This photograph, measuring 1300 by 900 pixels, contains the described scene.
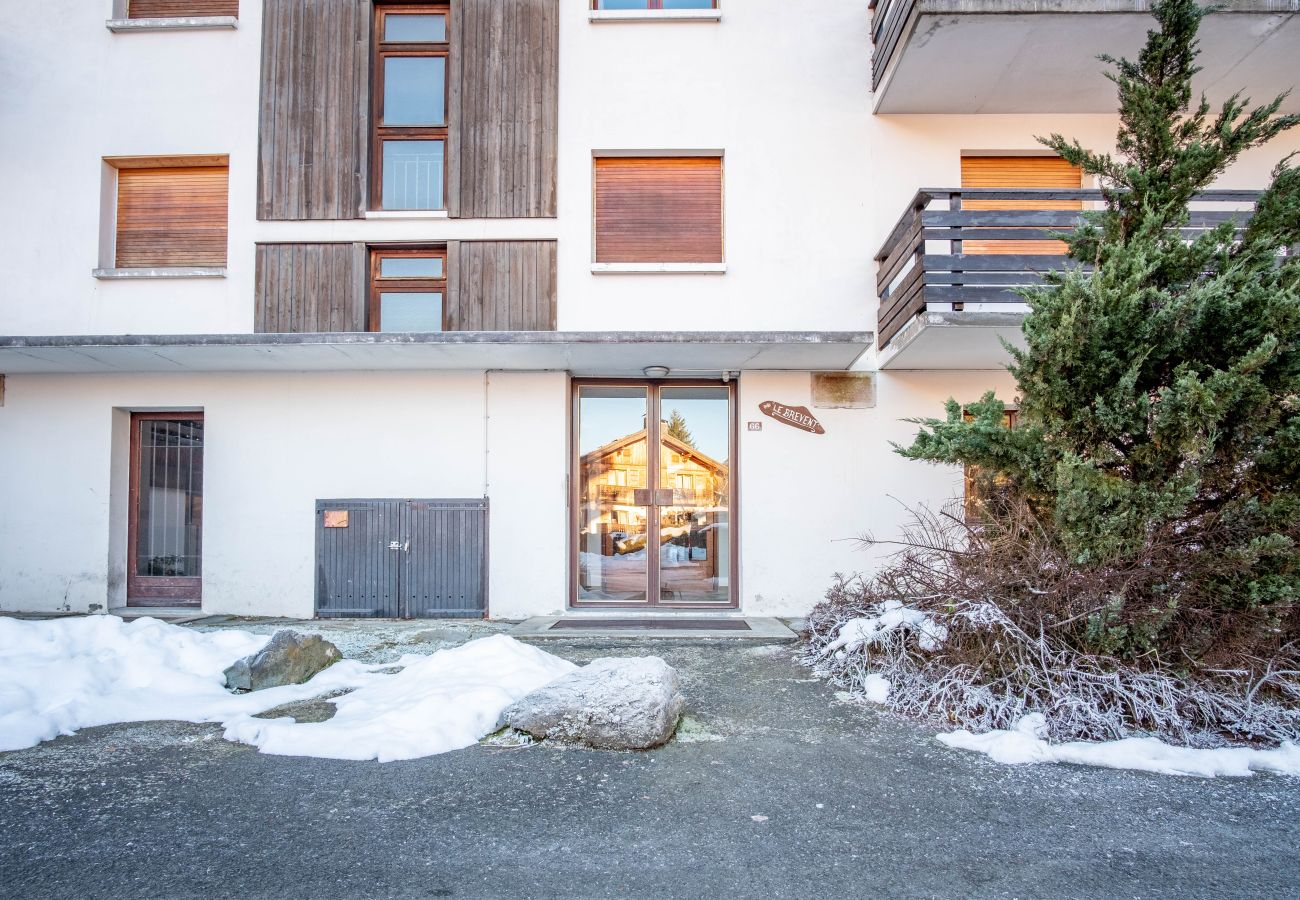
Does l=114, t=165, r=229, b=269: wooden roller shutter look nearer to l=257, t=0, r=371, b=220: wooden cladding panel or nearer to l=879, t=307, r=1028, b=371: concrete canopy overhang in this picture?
l=257, t=0, r=371, b=220: wooden cladding panel

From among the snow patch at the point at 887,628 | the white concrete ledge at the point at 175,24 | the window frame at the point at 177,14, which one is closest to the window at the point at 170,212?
the white concrete ledge at the point at 175,24

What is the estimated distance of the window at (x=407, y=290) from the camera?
8.45m

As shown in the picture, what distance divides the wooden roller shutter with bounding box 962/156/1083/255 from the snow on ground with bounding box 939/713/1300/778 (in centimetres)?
609

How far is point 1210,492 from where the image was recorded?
4492 mm

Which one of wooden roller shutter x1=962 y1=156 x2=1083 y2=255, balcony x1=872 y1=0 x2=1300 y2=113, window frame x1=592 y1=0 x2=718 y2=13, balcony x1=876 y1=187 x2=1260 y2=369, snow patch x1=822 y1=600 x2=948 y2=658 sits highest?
window frame x1=592 y1=0 x2=718 y2=13

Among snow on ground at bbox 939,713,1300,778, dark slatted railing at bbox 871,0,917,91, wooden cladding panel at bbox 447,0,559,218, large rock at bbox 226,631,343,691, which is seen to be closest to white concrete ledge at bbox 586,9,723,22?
wooden cladding panel at bbox 447,0,559,218

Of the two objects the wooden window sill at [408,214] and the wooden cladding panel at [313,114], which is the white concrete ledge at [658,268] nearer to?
the wooden window sill at [408,214]

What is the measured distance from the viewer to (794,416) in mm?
8219

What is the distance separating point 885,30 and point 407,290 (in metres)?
6.25

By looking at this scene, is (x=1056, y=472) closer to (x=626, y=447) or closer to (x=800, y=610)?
(x=800, y=610)

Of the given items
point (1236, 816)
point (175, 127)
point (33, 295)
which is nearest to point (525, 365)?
point (175, 127)

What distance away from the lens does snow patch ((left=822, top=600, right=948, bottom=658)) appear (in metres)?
4.80

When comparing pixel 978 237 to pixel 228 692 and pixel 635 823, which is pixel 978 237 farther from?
pixel 228 692

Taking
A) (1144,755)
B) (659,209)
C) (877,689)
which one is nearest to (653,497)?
(659,209)
